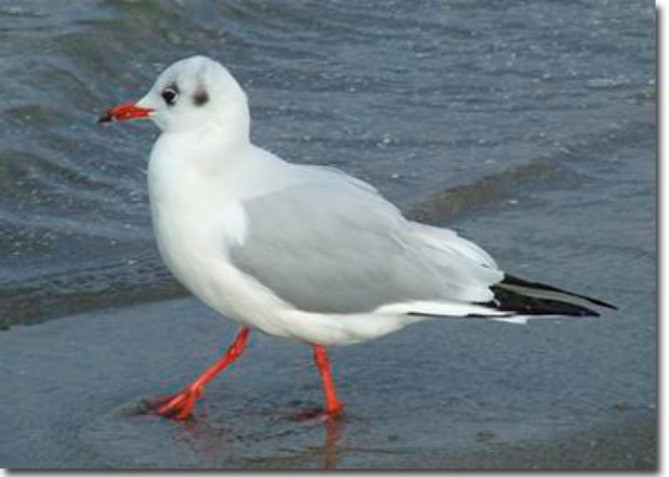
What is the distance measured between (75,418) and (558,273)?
1.85m

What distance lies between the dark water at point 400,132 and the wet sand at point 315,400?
0.04 meters

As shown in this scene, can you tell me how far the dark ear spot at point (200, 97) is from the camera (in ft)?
15.4

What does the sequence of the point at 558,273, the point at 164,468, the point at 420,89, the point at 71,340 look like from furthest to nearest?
the point at 420,89, the point at 558,273, the point at 71,340, the point at 164,468

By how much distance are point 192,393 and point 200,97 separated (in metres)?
0.84

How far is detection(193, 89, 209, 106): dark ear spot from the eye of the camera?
470 centimetres

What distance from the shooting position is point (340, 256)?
470 centimetres

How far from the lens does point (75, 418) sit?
4.83m

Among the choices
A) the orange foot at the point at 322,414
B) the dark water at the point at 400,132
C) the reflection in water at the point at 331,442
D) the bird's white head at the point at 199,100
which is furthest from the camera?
the dark water at the point at 400,132

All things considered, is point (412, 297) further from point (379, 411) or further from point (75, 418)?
point (75, 418)

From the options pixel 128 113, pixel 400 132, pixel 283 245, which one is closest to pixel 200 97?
pixel 128 113

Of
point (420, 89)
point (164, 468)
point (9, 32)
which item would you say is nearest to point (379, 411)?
point (164, 468)

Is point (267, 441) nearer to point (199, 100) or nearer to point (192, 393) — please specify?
point (192, 393)

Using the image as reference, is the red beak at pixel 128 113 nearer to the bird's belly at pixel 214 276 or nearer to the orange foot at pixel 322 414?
the bird's belly at pixel 214 276

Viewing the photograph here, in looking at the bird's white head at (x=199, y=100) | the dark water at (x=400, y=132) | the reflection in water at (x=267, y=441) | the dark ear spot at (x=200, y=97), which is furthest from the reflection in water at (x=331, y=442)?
the dark ear spot at (x=200, y=97)
